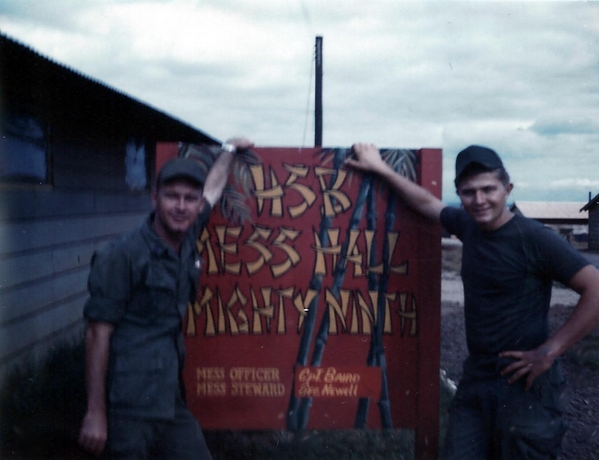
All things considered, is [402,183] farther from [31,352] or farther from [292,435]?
[31,352]

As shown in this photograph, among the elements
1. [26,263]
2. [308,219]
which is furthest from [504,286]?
[26,263]

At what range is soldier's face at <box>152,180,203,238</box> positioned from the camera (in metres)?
2.72

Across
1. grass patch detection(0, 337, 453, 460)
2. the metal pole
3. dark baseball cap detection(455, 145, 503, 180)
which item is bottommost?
grass patch detection(0, 337, 453, 460)

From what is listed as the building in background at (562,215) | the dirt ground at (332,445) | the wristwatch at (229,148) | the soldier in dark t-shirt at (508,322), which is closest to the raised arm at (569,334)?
the soldier in dark t-shirt at (508,322)

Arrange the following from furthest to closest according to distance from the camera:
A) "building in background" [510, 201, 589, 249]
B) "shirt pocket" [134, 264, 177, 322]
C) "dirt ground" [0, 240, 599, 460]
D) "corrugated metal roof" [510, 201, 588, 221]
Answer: "corrugated metal roof" [510, 201, 588, 221] → "building in background" [510, 201, 589, 249] → "dirt ground" [0, 240, 599, 460] → "shirt pocket" [134, 264, 177, 322]

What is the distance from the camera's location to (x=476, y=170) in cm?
296

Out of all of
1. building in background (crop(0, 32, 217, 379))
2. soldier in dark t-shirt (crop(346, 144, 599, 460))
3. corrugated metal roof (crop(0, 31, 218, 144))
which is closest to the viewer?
soldier in dark t-shirt (crop(346, 144, 599, 460))

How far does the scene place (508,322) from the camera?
9.43ft

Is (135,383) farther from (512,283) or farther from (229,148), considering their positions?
(512,283)

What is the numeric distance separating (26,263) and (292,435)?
297 cm

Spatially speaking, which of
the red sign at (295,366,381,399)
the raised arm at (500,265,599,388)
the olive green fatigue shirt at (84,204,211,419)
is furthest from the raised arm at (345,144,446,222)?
the olive green fatigue shirt at (84,204,211,419)

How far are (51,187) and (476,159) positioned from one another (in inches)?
189

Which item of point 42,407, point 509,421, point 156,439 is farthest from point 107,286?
point 42,407

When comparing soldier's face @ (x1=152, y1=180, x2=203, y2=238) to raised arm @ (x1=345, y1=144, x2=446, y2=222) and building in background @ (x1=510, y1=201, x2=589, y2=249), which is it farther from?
building in background @ (x1=510, y1=201, x2=589, y2=249)
